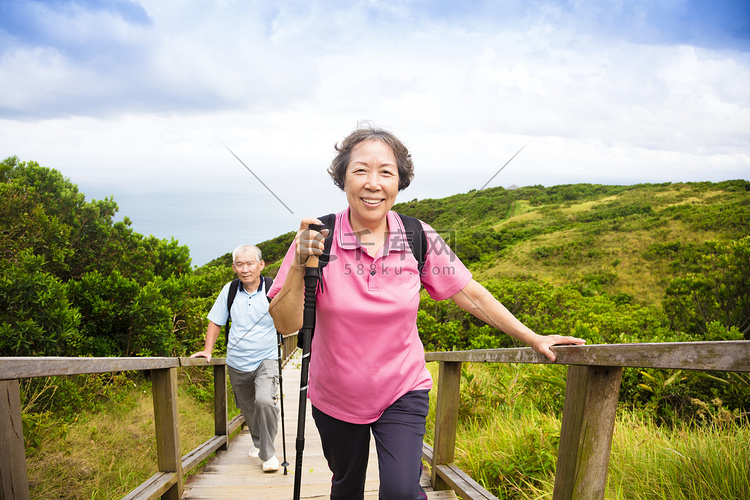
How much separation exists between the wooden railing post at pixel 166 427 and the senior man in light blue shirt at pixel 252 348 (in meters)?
0.93

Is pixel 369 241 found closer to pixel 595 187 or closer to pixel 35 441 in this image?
pixel 35 441

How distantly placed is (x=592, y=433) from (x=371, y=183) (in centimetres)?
124

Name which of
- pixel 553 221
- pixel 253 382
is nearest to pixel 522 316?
pixel 253 382

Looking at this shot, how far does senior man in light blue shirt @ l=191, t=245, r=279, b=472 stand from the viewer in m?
3.93

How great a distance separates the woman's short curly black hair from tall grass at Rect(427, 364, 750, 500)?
75.1 inches

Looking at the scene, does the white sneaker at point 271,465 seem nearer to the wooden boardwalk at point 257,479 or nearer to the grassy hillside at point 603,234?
the wooden boardwalk at point 257,479

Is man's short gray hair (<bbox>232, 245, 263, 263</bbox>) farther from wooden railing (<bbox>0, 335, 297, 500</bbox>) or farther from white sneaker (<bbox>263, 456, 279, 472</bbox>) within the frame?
white sneaker (<bbox>263, 456, 279, 472</bbox>)

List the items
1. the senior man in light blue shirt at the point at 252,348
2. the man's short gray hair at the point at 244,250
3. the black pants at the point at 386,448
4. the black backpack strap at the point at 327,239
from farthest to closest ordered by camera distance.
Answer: the man's short gray hair at the point at 244,250
the senior man in light blue shirt at the point at 252,348
the black backpack strap at the point at 327,239
the black pants at the point at 386,448

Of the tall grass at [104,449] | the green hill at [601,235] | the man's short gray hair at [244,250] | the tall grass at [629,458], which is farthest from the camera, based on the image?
the green hill at [601,235]

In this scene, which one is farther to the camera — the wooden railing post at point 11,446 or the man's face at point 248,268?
the man's face at point 248,268

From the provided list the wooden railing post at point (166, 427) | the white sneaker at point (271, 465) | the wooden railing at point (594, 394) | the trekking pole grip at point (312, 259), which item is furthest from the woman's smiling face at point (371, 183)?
the white sneaker at point (271, 465)

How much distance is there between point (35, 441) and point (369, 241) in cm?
353

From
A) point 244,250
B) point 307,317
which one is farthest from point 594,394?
point 244,250

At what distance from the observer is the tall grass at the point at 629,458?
101 inches
